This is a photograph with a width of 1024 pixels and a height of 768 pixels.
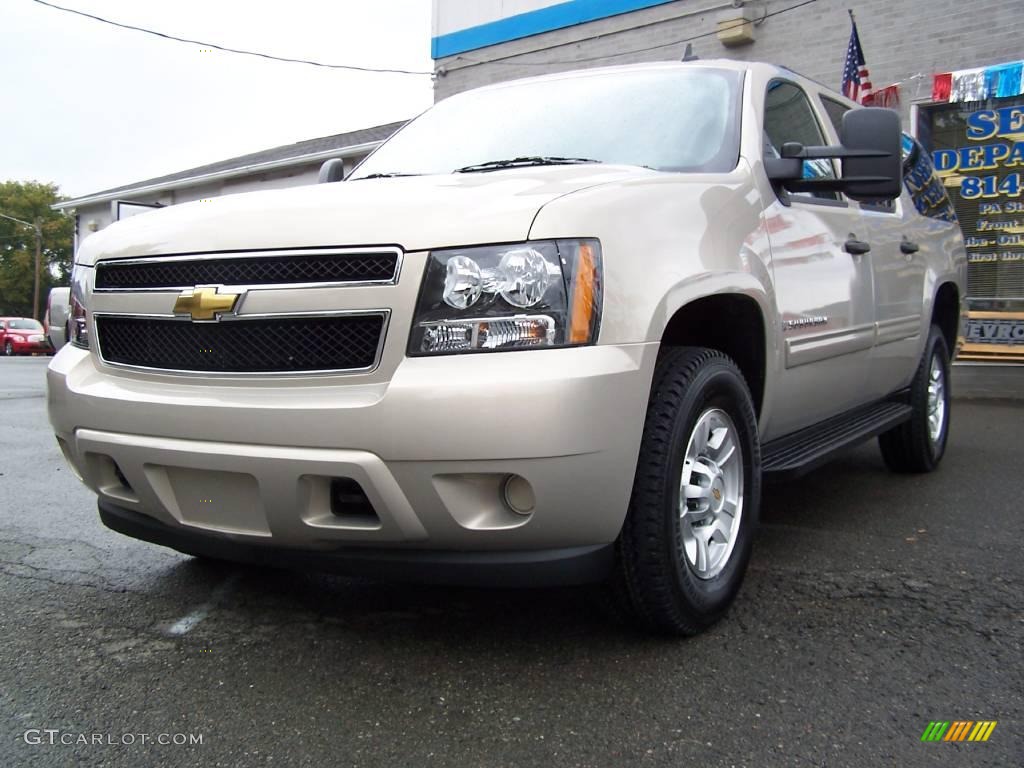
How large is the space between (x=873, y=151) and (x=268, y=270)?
210cm

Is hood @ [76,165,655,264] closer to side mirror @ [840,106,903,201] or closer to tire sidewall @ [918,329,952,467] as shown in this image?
side mirror @ [840,106,903,201]

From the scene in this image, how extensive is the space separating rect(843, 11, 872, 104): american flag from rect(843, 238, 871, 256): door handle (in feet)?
24.7

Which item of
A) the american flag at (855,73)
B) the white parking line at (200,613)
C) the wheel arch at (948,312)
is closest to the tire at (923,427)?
the wheel arch at (948,312)

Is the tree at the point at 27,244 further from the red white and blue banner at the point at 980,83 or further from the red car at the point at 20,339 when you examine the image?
the red white and blue banner at the point at 980,83

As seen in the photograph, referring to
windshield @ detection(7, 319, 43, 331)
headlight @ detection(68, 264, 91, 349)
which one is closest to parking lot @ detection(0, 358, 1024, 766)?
headlight @ detection(68, 264, 91, 349)

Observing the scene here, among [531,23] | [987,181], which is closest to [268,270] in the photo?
[987,181]

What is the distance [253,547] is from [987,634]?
2109 mm

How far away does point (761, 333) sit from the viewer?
3107mm

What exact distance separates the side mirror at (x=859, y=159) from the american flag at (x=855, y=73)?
8.09 m

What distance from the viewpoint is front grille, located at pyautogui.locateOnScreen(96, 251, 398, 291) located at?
90.8 inches

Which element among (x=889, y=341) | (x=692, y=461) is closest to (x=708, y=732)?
(x=692, y=461)

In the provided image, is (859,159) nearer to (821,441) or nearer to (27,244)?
(821,441)

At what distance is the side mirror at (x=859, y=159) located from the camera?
322cm

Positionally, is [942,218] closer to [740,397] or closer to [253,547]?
[740,397]
